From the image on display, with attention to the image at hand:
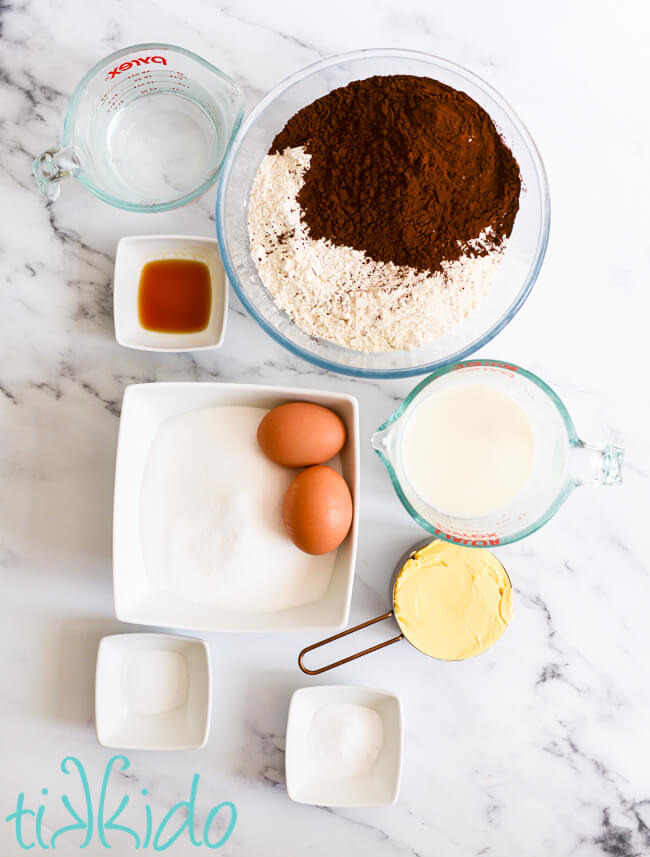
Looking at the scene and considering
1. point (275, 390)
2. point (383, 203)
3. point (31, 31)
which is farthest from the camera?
point (31, 31)

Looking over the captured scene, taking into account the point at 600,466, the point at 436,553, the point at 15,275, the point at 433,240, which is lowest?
the point at 436,553

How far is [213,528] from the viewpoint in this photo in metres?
1.08

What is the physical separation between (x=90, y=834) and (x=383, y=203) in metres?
1.32

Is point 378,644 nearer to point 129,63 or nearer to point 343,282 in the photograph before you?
point 343,282

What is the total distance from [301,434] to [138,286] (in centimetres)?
43

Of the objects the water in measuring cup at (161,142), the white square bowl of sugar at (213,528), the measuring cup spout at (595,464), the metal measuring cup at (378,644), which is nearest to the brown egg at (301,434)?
the white square bowl of sugar at (213,528)

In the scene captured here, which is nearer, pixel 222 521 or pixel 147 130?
pixel 222 521

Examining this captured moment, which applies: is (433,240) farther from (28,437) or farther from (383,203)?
(28,437)

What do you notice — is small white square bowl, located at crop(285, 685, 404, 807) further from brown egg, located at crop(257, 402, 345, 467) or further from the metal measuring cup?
brown egg, located at crop(257, 402, 345, 467)

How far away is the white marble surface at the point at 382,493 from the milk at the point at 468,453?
0.15 m

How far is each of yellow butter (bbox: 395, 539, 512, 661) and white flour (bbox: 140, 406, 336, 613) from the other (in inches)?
6.4

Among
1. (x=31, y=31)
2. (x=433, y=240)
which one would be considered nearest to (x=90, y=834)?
(x=433, y=240)

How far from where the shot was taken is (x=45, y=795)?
1.24m

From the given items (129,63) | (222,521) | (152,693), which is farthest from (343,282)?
(152,693)
